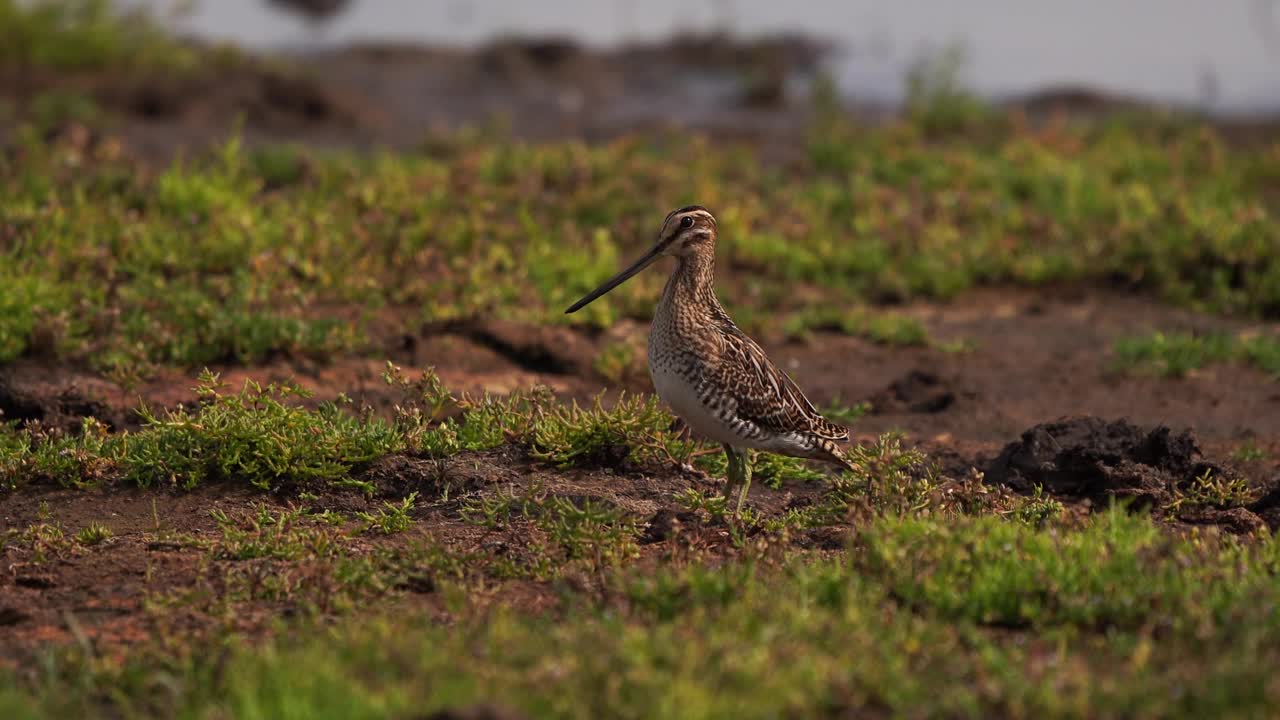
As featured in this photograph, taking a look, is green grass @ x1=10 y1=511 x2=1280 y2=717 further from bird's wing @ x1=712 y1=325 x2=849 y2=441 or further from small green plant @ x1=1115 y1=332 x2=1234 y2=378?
small green plant @ x1=1115 y1=332 x2=1234 y2=378

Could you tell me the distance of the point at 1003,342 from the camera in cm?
1092

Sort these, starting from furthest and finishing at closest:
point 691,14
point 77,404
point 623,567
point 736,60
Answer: point 691,14 → point 736,60 → point 77,404 → point 623,567

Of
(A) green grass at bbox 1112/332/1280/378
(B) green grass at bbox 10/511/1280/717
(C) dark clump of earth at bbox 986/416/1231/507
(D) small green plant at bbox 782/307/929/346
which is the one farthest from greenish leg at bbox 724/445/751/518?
(A) green grass at bbox 1112/332/1280/378

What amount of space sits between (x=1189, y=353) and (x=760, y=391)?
13.8 feet

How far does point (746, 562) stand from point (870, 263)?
5.99 m

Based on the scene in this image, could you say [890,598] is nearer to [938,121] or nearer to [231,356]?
[231,356]

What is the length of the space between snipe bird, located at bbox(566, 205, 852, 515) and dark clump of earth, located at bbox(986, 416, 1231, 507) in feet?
3.21

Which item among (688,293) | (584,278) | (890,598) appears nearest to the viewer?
(890,598)

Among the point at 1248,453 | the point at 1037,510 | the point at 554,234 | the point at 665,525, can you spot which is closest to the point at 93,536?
the point at 665,525

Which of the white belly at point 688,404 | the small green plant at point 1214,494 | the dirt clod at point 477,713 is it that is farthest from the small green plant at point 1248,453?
the dirt clod at point 477,713

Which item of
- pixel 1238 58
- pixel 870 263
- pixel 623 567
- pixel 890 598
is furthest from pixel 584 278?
pixel 1238 58

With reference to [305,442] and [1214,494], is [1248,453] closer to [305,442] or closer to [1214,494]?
[1214,494]

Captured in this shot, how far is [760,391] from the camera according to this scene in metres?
7.24

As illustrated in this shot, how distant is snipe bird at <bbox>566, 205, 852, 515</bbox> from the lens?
715 cm
